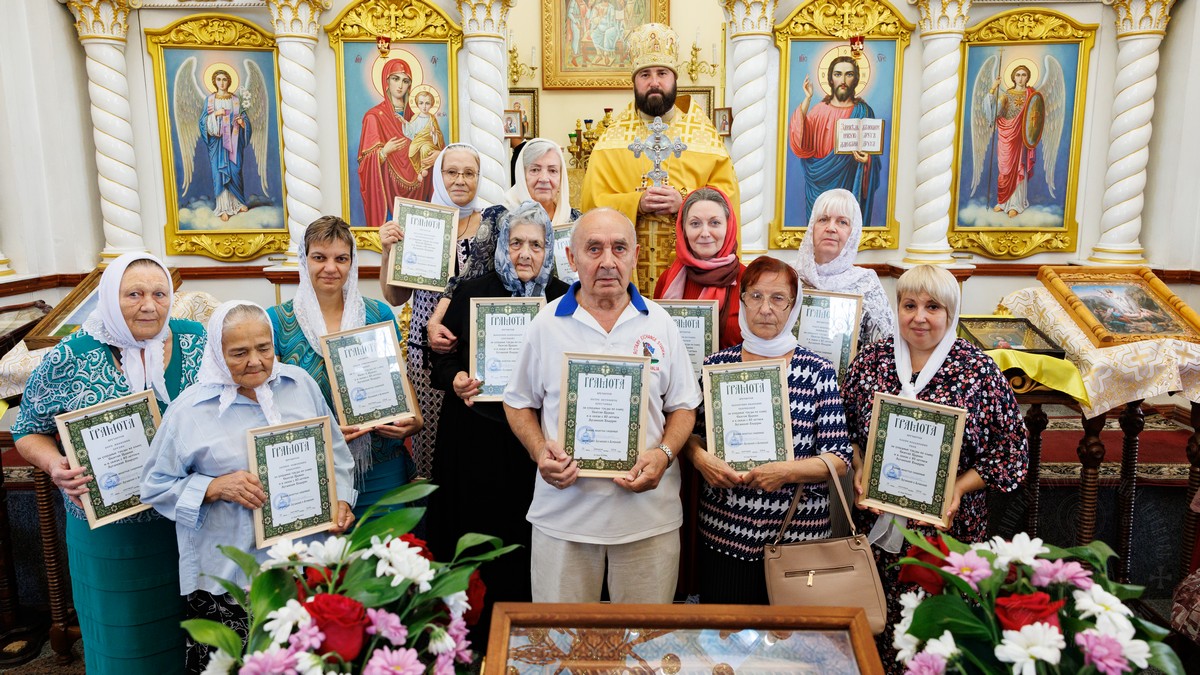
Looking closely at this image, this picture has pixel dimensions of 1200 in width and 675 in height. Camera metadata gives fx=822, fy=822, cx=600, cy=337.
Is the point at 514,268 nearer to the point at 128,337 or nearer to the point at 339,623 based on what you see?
the point at 128,337

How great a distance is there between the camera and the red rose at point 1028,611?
160 cm

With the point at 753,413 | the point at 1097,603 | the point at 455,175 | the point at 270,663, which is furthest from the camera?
the point at 455,175

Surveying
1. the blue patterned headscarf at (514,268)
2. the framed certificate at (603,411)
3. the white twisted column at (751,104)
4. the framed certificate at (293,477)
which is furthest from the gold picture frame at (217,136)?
the framed certificate at (603,411)

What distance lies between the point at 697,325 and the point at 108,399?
1998 mm

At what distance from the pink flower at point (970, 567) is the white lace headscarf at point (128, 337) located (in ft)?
7.84

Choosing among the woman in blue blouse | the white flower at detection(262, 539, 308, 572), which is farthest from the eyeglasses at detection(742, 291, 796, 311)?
the white flower at detection(262, 539, 308, 572)

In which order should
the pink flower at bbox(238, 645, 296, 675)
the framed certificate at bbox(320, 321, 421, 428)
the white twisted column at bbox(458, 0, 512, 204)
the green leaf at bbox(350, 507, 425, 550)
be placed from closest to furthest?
the pink flower at bbox(238, 645, 296, 675) → the green leaf at bbox(350, 507, 425, 550) → the framed certificate at bbox(320, 321, 421, 428) → the white twisted column at bbox(458, 0, 512, 204)

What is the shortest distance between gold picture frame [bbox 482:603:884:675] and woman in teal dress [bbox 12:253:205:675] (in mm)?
1468

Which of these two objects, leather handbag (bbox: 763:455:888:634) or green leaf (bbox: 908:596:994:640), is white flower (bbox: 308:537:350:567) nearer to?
green leaf (bbox: 908:596:994:640)

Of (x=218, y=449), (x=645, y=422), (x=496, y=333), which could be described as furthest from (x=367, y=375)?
(x=645, y=422)

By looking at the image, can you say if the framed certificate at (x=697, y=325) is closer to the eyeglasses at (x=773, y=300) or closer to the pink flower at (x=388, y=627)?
the eyeglasses at (x=773, y=300)

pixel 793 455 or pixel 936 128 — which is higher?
pixel 936 128

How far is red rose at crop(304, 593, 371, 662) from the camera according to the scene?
1571 millimetres

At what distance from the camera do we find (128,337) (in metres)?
2.64
